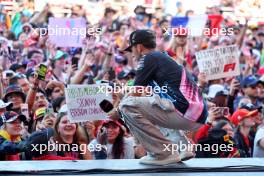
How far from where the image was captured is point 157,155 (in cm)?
677

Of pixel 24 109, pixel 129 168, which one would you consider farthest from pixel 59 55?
pixel 129 168

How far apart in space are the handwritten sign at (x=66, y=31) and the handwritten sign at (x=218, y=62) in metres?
1.63

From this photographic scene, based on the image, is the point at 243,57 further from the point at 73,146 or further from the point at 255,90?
the point at 73,146

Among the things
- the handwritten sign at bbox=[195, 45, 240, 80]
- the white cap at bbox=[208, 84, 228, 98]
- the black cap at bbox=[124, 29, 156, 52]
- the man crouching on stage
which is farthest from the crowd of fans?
the black cap at bbox=[124, 29, 156, 52]

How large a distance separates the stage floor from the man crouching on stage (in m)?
0.20

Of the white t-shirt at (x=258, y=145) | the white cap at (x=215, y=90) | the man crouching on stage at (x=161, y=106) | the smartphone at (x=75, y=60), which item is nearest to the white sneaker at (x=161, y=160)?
the man crouching on stage at (x=161, y=106)

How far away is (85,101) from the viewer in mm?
8086

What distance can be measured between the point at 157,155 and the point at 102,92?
5.25 ft

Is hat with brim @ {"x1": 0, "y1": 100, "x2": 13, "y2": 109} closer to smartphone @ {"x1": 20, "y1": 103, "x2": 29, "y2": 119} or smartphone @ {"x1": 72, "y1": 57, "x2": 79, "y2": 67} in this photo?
smartphone @ {"x1": 20, "y1": 103, "x2": 29, "y2": 119}

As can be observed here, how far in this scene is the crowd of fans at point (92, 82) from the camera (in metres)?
7.56

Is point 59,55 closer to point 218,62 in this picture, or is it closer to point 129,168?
point 218,62

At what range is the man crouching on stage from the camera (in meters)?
6.66

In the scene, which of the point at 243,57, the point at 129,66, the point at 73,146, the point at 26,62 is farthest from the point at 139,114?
the point at 243,57

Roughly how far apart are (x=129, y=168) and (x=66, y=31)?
15.3ft
